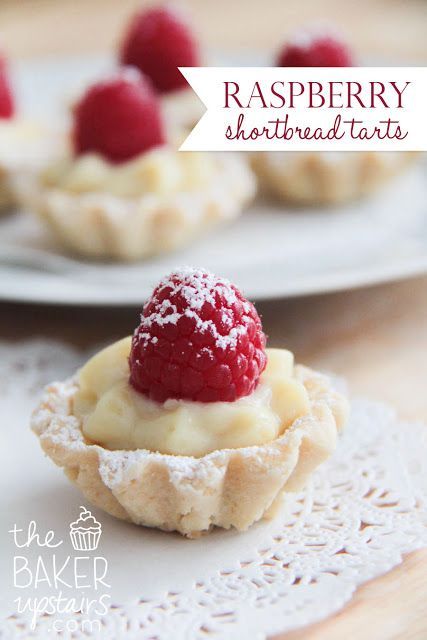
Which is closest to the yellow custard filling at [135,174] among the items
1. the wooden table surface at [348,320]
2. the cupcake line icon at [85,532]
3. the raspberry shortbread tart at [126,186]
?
the raspberry shortbread tart at [126,186]

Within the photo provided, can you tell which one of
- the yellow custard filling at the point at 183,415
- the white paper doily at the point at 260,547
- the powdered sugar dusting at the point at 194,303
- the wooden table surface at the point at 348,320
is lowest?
the white paper doily at the point at 260,547

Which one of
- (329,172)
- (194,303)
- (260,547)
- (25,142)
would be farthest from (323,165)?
(260,547)

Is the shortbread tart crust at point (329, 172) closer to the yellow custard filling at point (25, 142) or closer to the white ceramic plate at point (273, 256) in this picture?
the white ceramic plate at point (273, 256)

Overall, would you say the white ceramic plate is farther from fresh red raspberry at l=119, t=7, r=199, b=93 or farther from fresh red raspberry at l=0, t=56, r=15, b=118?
fresh red raspberry at l=119, t=7, r=199, b=93

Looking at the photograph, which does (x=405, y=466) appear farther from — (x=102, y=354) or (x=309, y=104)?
(x=309, y=104)

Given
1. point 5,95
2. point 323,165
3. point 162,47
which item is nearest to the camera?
point 323,165

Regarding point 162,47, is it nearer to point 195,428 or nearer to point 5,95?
point 5,95
